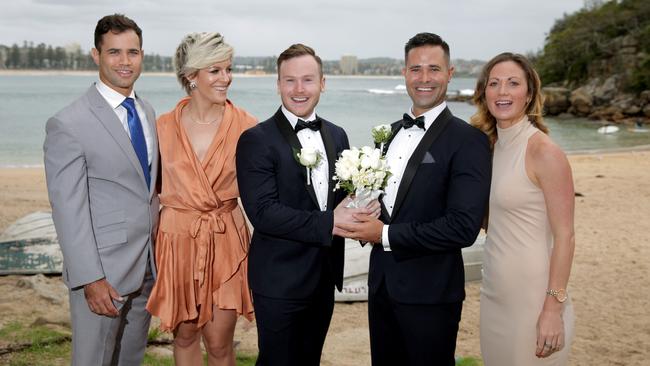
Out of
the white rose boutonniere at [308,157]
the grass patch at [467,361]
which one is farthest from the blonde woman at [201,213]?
the grass patch at [467,361]

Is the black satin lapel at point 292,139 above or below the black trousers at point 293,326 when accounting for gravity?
above

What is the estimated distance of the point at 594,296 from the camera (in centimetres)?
884

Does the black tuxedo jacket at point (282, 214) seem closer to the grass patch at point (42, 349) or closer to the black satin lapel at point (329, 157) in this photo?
the black satin lapel at point (329, 157)

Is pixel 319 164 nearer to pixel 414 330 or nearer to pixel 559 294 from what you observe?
pixel 414 330

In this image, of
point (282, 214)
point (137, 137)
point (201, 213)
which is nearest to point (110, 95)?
point (137, 137)

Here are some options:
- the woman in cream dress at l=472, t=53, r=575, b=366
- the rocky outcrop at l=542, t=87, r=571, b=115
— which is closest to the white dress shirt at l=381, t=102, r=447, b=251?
the woman in cream dress at l=472, t=53, r=575, b=366

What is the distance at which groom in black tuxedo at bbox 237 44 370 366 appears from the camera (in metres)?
3.91

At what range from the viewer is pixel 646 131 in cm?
3916

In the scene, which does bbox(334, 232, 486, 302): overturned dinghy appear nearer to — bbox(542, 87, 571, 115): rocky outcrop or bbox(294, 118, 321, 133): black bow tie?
bbox(294, 118, 321, 133): black bow tie

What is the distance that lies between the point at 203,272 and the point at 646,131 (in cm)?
4035

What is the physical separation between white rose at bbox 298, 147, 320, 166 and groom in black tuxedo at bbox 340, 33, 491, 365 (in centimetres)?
41

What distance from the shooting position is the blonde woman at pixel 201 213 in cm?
419

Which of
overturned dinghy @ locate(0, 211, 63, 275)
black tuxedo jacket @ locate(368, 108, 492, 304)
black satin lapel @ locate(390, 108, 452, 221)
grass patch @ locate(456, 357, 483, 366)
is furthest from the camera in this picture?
overturned dinghy @ locate(0, 211, 63, 275)

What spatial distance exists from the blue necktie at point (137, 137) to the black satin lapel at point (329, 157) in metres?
1.13
